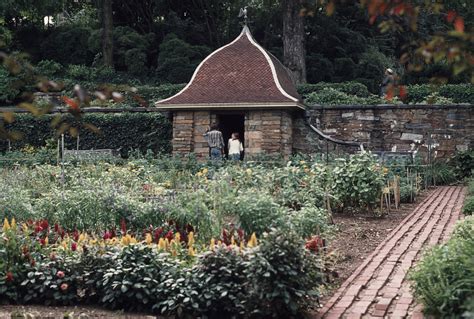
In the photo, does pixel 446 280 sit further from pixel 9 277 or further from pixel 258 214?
pixel 9 277

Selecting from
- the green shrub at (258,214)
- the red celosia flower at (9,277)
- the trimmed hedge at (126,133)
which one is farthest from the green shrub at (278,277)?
the trimmed hedge at (126,133)

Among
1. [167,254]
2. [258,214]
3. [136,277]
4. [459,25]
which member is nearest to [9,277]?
[136,277]

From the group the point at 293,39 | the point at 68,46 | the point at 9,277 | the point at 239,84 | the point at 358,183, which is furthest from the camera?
the point at 68,46

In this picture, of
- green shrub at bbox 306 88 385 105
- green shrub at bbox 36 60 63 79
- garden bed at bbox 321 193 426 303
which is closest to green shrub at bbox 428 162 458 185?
green shrub at bbox 306 88 385 105

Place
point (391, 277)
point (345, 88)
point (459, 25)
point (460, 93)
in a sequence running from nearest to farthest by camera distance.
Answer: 1. point (459, 25)
2. point (391, 277)
3. point (345, 88)
4. point (460, 93)

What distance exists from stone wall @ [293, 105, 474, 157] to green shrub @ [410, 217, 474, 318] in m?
13.3

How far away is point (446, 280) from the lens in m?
4.97

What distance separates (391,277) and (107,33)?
918 inches

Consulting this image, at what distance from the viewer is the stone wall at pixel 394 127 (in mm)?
19000

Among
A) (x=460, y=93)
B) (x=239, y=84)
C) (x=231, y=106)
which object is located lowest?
(x=231, y=106)

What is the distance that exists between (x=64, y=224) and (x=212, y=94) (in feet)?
34.4

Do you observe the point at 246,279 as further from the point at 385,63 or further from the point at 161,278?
the point at 385,63

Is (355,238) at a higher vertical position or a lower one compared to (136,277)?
lower

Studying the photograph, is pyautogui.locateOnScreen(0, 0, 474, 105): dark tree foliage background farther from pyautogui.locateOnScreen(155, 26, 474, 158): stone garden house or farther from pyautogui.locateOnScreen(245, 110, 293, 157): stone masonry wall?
pyautogui.locateOnScreen(245, 110, 293, 157): stone masonry wall
